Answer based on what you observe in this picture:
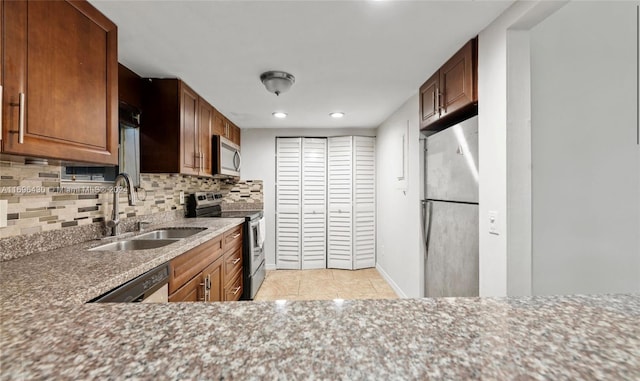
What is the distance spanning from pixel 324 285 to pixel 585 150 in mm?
2945

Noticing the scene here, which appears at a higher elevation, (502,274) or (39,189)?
(39,189)

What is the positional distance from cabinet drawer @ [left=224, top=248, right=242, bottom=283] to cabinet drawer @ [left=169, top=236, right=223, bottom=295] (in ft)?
0.82

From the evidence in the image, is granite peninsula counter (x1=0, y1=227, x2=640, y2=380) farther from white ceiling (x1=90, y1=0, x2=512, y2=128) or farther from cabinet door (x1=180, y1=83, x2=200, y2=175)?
cabinet door (x1=180, y1=83, x2=200, y2=175)

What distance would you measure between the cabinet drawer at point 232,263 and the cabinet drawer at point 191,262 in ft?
0.82

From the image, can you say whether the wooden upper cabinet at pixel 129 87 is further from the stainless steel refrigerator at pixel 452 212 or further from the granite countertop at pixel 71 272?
the stainless steel refrigerator at pixel 452 212

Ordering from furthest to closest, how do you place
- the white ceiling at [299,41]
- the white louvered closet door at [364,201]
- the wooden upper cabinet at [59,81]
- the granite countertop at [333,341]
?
the white louvered closet door at [364,201] → the white ceiling at [299,41] → the wooden upper cabinet at [59,81] → the granite countertop at [333,341]

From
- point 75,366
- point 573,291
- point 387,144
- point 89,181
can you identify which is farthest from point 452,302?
point 387,144

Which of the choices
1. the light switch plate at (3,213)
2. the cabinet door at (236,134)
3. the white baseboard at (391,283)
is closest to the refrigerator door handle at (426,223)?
the white baseboard at (391,283)

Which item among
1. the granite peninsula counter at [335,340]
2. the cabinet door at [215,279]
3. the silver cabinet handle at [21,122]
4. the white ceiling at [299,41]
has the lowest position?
the cabinet door at [215,279]

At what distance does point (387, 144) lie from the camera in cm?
391

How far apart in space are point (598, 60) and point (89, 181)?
127 inches

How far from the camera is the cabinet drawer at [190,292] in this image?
1697 mm

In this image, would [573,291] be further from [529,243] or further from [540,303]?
[540,303]

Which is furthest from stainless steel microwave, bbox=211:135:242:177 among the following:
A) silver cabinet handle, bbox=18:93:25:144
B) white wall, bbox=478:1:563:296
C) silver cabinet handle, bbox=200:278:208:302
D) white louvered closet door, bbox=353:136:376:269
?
white wall, bbox=478:1:563:296
